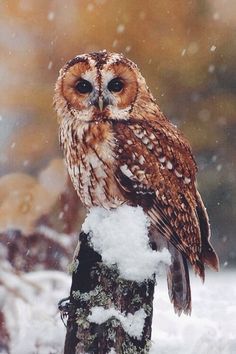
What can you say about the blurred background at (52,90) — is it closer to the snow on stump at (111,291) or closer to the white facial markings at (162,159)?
the white facial markings at (162,159)

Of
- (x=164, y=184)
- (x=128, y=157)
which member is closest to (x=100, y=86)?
(x=128, y=157)

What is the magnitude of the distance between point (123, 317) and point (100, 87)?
1.97 ft

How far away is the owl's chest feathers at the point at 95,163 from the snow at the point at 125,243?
23 centimetres

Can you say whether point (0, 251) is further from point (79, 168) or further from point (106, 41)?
point (106, 41)

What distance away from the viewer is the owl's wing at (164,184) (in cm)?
182

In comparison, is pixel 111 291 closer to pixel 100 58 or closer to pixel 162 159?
pixel 162 159

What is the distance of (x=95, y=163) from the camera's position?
6.02 ft

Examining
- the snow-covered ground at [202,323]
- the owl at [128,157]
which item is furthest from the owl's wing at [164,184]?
the snow-covered ground at [202,323]

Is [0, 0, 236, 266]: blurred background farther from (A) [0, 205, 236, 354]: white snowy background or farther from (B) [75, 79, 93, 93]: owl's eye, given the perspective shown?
(B) [75, 79, 93, 93]: owl's eye

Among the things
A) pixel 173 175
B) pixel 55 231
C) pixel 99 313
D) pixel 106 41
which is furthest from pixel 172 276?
pixel 106 41

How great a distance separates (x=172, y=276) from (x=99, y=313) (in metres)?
0.39

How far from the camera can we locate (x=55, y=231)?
2465 mm

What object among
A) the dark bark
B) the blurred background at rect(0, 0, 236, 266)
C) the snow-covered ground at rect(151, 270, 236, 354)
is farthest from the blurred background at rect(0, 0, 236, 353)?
the dark bark

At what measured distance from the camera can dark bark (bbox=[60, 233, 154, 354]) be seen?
151 cm
